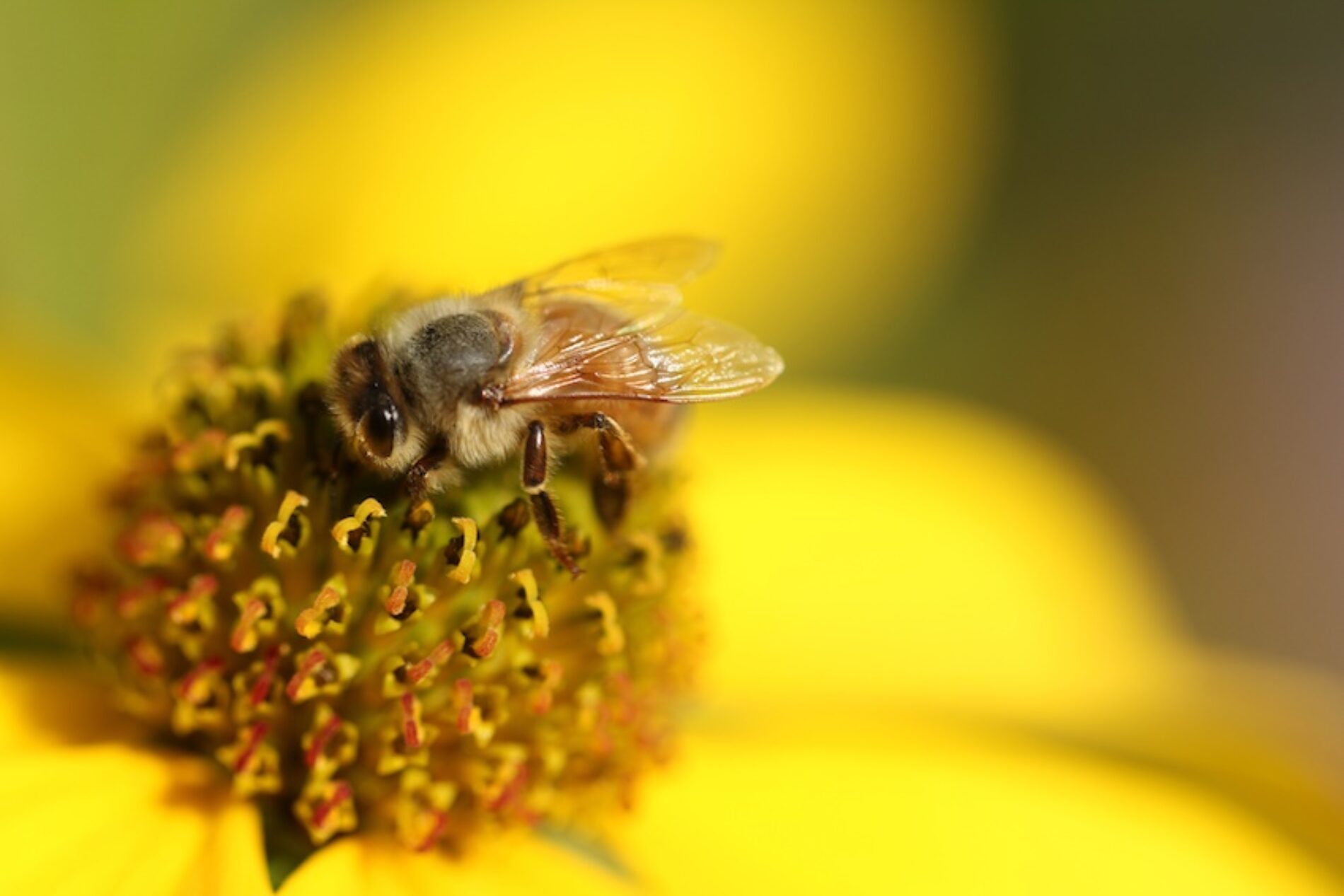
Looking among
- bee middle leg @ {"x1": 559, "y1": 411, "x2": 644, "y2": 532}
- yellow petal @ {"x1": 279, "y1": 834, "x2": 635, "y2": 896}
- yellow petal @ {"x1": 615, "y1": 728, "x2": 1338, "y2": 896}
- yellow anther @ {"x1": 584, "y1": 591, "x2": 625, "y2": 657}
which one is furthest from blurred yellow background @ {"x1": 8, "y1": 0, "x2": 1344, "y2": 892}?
bee middle leg @ {"x1": 559, "y1": 411, "x2": 644, "y2": 532}

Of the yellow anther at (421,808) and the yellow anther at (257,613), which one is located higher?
the yellow anther at (257,613)

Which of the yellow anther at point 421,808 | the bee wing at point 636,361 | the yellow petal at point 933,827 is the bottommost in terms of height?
the yellow petal at point 933,827

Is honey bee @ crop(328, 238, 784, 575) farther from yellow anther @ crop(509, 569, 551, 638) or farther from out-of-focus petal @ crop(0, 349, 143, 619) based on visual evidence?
out-of-focus petal @ crop(0, 349, 143, 619)

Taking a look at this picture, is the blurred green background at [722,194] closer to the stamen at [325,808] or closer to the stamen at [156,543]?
the stamen at [156,543]

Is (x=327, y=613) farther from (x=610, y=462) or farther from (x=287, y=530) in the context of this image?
(x=610, y=462)

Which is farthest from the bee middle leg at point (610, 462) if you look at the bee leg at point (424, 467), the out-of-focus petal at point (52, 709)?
the out-of-focus petal at point (52, 709)

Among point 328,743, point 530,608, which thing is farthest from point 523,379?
point 328,743
